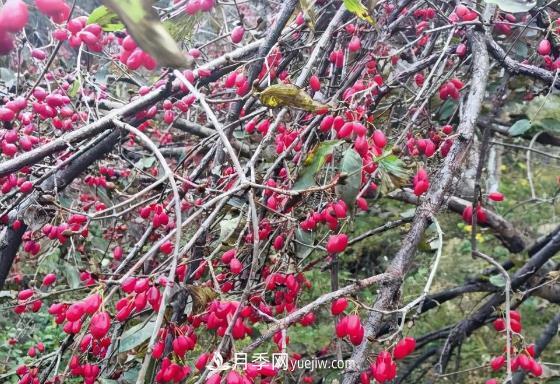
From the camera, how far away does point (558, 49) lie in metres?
2.09

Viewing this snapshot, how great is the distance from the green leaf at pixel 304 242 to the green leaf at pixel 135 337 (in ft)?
1.51

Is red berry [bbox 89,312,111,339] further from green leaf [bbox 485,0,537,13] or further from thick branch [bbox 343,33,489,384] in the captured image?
green leaf [bbox 485,0,537,13]

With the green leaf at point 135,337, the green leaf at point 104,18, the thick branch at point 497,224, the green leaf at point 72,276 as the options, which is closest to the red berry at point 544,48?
the thick branch at point 497,224

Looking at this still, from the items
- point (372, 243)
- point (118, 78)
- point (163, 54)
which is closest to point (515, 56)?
point (118, 78)

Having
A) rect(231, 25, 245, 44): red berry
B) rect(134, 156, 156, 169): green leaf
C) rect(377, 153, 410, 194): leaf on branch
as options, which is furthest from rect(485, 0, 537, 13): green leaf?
rect(134, 156, 156, 169): green leaf

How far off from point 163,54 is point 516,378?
7.62 ft

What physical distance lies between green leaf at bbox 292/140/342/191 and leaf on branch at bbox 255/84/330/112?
0.32 feet

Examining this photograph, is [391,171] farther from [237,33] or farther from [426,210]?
[237,33]

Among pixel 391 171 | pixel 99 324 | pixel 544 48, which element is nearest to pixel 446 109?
pixel 544 48

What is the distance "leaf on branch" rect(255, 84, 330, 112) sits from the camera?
1.32m

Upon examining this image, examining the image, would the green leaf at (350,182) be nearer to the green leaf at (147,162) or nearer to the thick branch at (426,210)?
the thick branch at (426,210)

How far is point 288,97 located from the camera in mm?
1351

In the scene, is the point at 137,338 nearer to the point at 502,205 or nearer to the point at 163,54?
the point at 163,54

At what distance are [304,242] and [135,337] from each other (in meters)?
0.52
